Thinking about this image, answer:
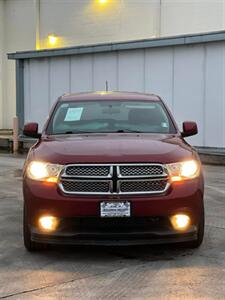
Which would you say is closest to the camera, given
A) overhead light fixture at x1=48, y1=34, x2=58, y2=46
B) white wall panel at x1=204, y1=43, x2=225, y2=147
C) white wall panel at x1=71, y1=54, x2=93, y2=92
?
white wall panel at x1=204, y1=43, x2=225, y2=147

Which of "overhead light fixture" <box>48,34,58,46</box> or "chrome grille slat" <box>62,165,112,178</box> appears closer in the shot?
"chrome grille slat" <box>62,165,112,178</box>

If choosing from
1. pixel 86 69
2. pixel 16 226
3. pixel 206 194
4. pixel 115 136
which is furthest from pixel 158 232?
pixel 86 69

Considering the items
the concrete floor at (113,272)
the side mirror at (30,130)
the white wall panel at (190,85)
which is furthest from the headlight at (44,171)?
the white wall panel at (190,85)

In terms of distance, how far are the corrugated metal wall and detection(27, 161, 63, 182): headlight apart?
9.17 meters

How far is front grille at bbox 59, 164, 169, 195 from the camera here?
5246 mm

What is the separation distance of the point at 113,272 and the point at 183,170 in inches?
47.9

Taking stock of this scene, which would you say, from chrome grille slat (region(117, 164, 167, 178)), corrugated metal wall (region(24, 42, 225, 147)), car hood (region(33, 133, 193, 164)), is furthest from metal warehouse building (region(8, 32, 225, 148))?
chrome grille slat (region(117, 164, 167, 178))

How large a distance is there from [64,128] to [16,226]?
4.94ft

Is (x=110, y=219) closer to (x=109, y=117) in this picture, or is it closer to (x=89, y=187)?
(x=89, y=187)

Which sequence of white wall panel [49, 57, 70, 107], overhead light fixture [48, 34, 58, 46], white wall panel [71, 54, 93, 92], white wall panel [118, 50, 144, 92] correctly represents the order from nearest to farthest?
1. white wall panel [118, 50, 144, 92]
2. white wall panel [71, 54, 93, 92]
3. white wall panel [49, 57, 70, 107]
4. overhead light fixture [48, 34, 58, 46]

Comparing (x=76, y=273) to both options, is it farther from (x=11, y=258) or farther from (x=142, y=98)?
(x=142, y=98)

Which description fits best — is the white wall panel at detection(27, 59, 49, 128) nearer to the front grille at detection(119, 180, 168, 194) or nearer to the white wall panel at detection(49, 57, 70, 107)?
the white wall panel at detection(49, 57, 70, 107)

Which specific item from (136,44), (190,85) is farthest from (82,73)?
(190,85)

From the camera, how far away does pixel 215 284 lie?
16.0ft
